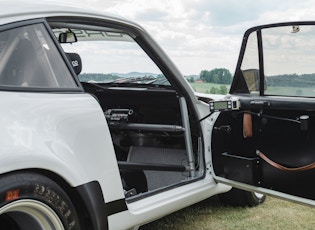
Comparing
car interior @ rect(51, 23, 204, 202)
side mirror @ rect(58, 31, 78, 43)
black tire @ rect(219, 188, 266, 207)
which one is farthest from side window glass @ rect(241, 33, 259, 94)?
side mirror @ rect(58, 31, 78, 43)

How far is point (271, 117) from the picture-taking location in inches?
112

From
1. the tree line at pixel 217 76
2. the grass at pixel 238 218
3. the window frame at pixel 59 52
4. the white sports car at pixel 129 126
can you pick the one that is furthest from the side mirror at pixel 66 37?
the grass at pixel 238 218

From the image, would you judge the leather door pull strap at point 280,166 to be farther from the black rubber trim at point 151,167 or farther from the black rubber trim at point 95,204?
the black rubber trim at point 95,204

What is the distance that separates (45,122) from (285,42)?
185 cm

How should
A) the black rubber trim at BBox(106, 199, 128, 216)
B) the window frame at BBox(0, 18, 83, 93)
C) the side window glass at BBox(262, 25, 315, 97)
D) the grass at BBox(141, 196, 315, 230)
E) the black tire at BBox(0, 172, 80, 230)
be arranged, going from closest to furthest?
the black tire at BBox(0, 172, 80, 230) < the window frame at BBox(0, 18, 83, 93) < the black rubber trim at BBox(106, 199, 128, 216) < the side window glass at BBox(262, 25, 315, 97) < the grass at BBox(141, 196, 315, 230)

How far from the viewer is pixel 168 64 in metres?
3.07

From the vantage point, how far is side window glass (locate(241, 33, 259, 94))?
3.16 metres

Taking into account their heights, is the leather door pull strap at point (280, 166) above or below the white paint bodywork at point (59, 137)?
below

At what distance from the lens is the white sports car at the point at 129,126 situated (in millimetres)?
1986

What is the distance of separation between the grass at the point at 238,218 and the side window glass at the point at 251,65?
1163 mm

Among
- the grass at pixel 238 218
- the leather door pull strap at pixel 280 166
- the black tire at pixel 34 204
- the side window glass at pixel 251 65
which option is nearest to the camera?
the black tire at pixel 34 204

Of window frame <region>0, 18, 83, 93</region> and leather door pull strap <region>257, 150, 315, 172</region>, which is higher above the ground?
window frame <region>0, 18, 83, 93</region>

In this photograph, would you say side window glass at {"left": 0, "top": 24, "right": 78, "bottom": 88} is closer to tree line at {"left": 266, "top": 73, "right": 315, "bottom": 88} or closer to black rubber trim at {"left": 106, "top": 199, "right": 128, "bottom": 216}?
black rubber trim at {"left": 106, "top": 199, "right": 128, "bottom": 216}

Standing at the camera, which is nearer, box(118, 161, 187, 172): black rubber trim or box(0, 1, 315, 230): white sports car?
box(0, 1, 315, 230): white sports car
